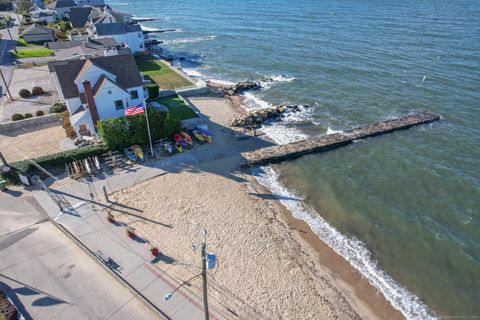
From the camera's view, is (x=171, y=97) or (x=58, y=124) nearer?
(x=58, y=124)

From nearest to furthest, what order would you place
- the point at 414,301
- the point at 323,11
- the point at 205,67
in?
the point at 414,301 → the point at 205,67 → the point at 323,11

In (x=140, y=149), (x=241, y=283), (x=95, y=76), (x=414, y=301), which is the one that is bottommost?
(x=414, y=301)

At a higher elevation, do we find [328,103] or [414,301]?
[328,103]

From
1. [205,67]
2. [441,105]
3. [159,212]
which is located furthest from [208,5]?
[159,212]

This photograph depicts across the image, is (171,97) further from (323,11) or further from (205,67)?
(323,11)

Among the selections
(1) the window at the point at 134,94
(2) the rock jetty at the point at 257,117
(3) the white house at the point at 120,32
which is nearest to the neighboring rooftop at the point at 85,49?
(3) the white house at the point at 120,32

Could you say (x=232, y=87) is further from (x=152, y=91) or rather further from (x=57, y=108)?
(x=57, y=108)

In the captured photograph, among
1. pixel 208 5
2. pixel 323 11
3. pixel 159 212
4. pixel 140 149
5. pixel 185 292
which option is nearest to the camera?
pixel 185 292

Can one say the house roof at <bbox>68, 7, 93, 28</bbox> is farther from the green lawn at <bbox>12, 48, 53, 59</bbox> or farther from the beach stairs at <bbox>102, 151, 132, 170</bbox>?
the beach stairs at <bbox>102, 151, 132, 170</bbox>
